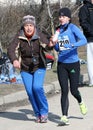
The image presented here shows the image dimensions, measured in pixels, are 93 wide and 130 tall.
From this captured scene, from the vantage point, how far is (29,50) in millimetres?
7934

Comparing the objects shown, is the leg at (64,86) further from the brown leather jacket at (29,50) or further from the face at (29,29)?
the face at (29,29)

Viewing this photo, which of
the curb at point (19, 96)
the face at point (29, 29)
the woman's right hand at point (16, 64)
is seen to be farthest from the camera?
the curb at point (19, 96)

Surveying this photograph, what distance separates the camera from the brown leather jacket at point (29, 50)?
311 inches

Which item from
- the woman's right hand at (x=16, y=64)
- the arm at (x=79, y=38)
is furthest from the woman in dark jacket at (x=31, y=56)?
the arm at (x=79, y=38)

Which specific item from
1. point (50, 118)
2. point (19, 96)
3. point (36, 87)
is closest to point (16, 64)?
point (36, 87)

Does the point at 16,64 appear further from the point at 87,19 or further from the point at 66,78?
the point at 87,19

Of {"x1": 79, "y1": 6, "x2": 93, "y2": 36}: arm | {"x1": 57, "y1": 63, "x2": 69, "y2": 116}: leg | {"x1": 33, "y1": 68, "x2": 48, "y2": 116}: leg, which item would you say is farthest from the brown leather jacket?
{"x1": 79, "y1": 6, "x2": 93, "y2": 36}: arm

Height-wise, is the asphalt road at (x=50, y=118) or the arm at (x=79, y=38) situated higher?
the arm at (x=79, y=38)

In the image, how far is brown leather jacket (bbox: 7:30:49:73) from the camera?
791 centimetres

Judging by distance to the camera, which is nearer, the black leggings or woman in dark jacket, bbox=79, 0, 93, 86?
the black leggings

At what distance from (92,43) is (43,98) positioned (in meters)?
3.69

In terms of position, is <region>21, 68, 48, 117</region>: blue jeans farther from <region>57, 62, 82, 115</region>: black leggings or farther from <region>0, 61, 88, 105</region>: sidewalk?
<region>0, 61, 88, 105</region>: sidewalk

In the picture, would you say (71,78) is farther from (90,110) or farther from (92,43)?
(92,43)

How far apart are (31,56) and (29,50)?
10 cm
